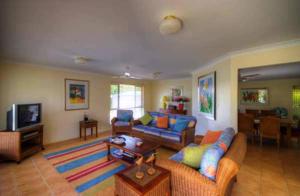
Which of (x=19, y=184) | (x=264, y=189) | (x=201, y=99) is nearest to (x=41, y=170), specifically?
(x=19, y=184)

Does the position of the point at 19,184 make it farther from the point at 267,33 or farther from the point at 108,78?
the point at 267,33

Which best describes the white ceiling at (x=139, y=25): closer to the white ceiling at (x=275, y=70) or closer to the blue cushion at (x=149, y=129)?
the white ceiling at (x=275, y=70)

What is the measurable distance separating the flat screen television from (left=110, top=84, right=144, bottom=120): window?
2.62 m

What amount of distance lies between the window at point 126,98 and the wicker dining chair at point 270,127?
16.3ft

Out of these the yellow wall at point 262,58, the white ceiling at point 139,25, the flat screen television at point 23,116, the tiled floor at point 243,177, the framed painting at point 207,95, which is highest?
the white ceiling at point 139,25

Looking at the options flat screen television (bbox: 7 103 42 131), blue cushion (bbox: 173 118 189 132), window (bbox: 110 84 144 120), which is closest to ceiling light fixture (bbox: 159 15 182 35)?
blue cushion (bbox: 173 118 189 132)

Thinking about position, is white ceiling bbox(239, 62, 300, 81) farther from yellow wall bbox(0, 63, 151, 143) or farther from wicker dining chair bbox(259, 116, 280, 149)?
yellow wall bbox(0, 63, 151, 143)

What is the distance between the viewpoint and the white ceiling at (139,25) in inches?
52.9

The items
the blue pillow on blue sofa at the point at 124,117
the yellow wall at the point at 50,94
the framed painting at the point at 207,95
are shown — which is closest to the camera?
the yellow wall at the point at 50,94

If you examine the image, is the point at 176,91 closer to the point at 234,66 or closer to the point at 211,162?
the point at 234,66

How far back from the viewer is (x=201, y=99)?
14.0 ft

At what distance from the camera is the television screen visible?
308cm

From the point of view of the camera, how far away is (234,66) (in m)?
2.85

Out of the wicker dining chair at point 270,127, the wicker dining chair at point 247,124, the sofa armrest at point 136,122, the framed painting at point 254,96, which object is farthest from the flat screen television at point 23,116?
the framed painting at point 254,96
